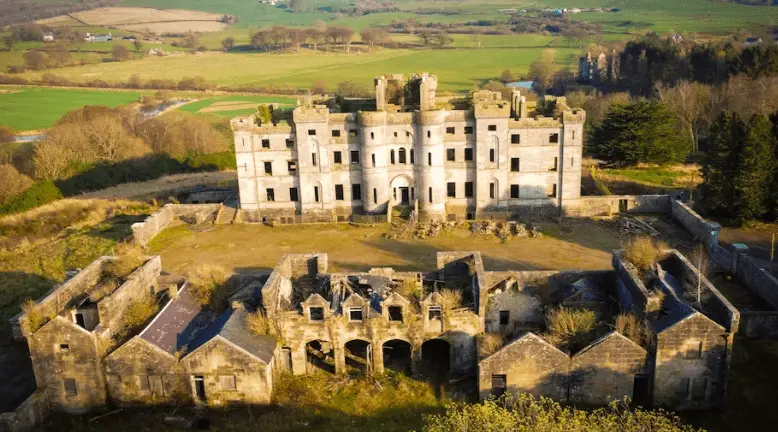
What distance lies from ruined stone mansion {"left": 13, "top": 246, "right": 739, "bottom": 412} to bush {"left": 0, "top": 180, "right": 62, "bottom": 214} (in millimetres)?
34051

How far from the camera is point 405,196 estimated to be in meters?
51.7

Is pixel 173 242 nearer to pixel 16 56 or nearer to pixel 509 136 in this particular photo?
pixel 509 136

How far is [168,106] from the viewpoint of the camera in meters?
114

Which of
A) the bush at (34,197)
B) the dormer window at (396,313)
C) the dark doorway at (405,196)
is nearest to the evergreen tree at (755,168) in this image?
the dark doorway at (405,196)

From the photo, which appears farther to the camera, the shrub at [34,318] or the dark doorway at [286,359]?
the dark doorway at [286,359]

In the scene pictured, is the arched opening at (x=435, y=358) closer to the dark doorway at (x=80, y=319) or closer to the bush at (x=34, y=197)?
the dark doorway at (x=80, y=319)

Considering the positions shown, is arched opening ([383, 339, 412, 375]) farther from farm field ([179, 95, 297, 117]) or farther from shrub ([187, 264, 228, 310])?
farm field ([179, 95, 297, 117])

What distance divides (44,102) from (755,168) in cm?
10339

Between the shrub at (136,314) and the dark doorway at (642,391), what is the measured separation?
2117 cm

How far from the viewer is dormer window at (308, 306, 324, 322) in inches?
1144

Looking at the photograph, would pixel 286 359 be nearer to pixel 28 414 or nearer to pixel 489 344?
pixel 489 344

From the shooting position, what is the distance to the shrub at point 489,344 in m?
26.7

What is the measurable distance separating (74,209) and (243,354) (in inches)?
1663

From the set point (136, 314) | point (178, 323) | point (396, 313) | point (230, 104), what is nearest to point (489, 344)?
point (396, 313)
